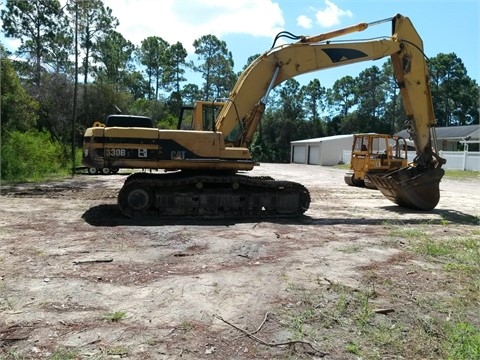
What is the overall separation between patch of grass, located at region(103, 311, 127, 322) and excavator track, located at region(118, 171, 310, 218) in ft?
18.5

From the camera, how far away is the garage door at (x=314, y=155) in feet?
160

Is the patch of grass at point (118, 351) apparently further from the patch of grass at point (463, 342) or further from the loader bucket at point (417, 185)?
the loader bucket at point (417, 185)

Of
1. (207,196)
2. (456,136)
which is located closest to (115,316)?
(207,196)

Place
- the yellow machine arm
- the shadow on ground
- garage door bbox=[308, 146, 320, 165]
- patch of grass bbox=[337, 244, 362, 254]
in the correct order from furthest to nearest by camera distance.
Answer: garage door bbox=[308, 146, 320, 165] < the yellow machine arm < the shadow on ground < patch of grass bbox=[337, 244, 362, 254]

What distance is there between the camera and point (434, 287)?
539cm

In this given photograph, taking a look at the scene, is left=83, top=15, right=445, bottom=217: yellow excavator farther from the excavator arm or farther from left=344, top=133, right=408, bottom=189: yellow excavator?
left=344, top=133, right=408, bottom=189: yellow excavator

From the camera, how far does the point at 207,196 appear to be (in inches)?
397

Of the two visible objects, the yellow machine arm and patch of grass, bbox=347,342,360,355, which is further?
the yellow machine arm

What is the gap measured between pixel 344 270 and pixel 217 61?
66629 millimetres

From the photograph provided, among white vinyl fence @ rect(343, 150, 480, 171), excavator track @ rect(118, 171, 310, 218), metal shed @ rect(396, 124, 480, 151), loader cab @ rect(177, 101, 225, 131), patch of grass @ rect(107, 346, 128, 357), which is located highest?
metal shed @ rect(396, 124, 480, 151)

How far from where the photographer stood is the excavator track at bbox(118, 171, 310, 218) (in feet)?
32.5

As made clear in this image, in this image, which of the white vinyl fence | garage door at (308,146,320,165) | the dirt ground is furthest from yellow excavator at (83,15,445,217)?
garage door at (308,146,320,165)

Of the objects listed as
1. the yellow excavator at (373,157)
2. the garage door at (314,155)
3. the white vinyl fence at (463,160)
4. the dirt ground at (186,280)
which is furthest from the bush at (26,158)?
the garage door at (314,155)

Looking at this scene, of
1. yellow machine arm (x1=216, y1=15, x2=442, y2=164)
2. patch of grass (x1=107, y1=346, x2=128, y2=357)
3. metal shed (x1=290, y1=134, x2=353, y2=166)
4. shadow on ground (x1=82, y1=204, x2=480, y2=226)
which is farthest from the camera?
metal shed (x1=290, y1=134, x2=353, y2=166)
